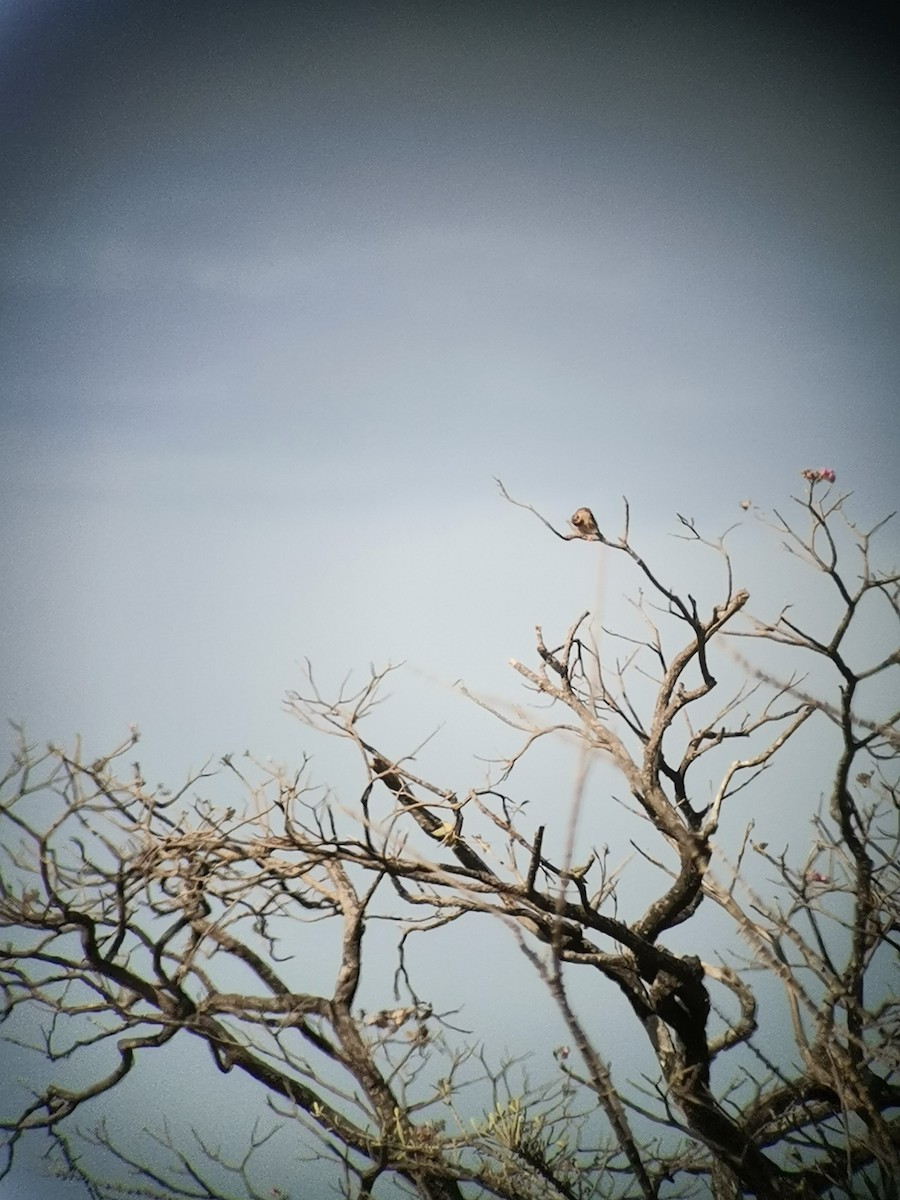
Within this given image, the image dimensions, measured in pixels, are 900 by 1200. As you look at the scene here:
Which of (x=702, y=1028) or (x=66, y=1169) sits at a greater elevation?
(x=66, y=1169)

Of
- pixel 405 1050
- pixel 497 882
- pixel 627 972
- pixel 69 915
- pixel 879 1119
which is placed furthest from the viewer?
pixel 405 1050

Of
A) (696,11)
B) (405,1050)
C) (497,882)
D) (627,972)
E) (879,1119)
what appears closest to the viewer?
(879,1119)

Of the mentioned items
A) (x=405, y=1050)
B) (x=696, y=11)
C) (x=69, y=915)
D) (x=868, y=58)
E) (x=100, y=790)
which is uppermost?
(x=696, y=11)

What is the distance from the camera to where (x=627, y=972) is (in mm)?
1753

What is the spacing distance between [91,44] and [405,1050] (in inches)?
104

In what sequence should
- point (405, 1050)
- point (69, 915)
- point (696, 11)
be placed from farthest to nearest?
1. point (696, 11)
2. point (405, 1050)
3. point (69, 915)

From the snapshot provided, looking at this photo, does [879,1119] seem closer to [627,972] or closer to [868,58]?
[627,972]

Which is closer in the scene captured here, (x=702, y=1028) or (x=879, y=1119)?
(x=879, y=1119)

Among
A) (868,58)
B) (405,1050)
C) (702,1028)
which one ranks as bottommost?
(702,1028)

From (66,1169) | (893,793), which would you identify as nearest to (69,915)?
(66,1169)

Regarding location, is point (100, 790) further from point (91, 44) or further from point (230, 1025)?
point (91, 44)

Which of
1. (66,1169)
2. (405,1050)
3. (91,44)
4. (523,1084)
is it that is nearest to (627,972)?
(405,1050)

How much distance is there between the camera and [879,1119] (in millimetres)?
1315

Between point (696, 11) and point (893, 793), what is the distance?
195 cm
